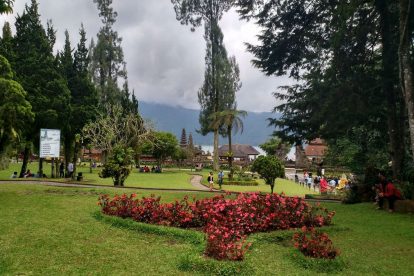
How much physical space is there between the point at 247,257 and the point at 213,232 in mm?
814

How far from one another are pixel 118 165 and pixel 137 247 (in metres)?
15.5

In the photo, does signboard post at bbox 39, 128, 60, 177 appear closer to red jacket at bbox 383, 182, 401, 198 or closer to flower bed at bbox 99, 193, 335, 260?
flower bed at bbox 99, 193, 335, 260

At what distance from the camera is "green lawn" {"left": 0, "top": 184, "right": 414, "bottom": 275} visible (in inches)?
252

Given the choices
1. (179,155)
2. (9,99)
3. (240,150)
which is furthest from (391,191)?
(240,150)

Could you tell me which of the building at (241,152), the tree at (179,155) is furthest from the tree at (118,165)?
the building at (241,152)

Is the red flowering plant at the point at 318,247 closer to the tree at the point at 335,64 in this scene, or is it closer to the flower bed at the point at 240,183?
the tree at the point at 335,64

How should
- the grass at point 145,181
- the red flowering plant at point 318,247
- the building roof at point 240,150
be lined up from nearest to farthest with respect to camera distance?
1. the red flowering plant at point 318,247
2. the grass at point 145,181
3. the building roof at point 240,150

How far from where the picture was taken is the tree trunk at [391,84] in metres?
14.4

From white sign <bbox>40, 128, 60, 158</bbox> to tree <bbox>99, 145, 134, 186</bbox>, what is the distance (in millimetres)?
4696

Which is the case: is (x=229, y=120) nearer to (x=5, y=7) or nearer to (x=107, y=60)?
(x=107, y=60)

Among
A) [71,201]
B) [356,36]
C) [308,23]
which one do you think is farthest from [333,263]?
[308,23]

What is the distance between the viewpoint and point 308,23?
56.9 feet

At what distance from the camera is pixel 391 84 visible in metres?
14.9

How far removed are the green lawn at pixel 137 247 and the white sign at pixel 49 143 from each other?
13877mm
